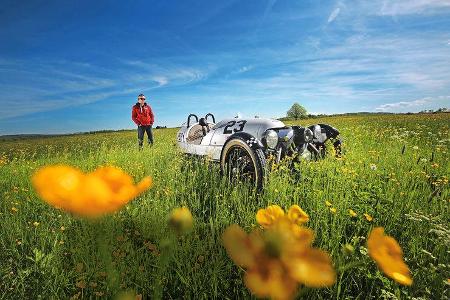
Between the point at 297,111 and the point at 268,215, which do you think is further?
the point at 297,111

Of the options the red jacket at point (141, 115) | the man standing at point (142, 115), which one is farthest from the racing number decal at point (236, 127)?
the red jacket at point (141, 115)

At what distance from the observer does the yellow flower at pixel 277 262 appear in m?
0.44

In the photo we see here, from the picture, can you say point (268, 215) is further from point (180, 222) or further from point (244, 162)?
point (244, 162)

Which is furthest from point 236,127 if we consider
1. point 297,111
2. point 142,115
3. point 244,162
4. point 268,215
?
point 297,111

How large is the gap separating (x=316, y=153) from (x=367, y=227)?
209cm

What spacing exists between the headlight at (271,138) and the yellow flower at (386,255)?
4196mm

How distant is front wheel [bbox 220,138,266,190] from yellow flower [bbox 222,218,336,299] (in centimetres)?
367

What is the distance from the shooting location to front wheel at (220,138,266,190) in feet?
13.9

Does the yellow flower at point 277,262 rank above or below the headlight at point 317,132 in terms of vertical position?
above

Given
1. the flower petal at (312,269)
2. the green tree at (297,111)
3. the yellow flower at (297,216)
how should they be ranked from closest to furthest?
the flower petal at (312,269)
the yellow flower at (297,216)
the green tree at (297,111)

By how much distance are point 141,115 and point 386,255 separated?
12383 millimetres

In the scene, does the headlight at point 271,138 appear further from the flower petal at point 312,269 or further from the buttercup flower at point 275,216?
the flower petal at point 312,269

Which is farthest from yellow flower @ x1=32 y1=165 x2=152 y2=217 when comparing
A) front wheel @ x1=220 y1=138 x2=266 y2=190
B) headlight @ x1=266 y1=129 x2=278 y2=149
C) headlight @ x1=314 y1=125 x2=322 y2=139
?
headlight @ x1=314 y1=125 x2=322 y2=139

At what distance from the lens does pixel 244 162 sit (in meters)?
4.64
